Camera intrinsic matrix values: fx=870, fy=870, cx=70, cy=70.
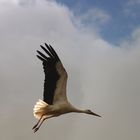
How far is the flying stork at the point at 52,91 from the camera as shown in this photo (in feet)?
98.0

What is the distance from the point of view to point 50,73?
3000 centimetres

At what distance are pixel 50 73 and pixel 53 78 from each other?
8.5 inches

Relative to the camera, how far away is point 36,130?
3009 centimetres

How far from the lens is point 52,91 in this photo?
30.4 m

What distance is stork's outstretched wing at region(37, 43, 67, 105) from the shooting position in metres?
29.8

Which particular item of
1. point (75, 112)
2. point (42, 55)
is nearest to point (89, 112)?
point (75, 112)

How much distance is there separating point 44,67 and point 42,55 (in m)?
0.46

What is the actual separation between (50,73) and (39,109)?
1.43 metres

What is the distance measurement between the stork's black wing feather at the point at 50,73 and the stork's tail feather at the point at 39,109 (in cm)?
17

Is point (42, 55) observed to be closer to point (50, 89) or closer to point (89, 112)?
point (50, 89)

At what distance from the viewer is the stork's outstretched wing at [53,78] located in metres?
29.8

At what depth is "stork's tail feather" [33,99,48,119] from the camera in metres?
30.4

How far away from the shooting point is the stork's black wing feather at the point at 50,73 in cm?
2973

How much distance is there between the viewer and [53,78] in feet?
98.7
